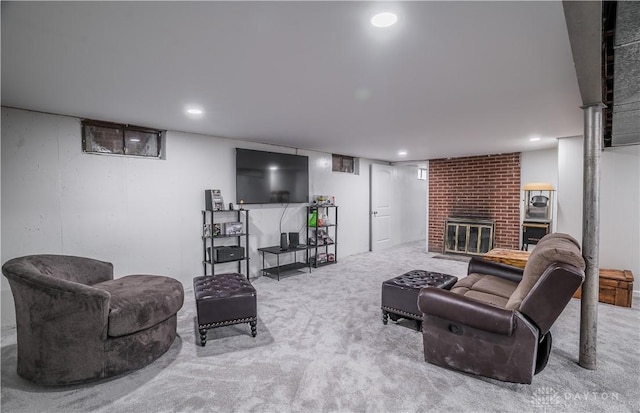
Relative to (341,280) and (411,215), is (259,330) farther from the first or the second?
(411,215)

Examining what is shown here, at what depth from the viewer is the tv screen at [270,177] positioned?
4762 mm

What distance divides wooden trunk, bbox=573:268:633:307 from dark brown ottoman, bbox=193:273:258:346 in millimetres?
4106

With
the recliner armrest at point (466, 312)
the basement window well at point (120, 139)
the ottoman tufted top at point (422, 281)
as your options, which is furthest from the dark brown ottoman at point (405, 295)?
the basement window well at point (120, 139)

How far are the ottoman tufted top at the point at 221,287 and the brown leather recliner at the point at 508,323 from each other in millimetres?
1581

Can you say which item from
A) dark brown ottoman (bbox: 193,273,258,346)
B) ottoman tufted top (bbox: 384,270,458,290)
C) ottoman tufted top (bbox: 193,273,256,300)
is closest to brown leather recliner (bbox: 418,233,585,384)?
ottoman tufted top (bbox: 384,270,458,290)

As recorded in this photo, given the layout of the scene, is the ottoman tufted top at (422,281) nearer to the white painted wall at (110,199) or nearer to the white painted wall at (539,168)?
the white painted wall at (110,199)

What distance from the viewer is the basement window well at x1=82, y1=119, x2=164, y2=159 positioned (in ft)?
11.3

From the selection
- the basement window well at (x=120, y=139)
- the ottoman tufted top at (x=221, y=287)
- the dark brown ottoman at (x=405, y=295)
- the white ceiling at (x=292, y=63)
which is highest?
the white ceiling at (x=292, y=63)

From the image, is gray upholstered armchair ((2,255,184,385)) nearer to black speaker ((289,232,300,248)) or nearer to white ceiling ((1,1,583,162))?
white ceiling ((1,1,583,162))

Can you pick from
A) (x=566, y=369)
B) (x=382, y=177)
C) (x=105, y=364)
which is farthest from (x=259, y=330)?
(x=382, y=177)

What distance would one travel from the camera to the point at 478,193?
6.56 meters

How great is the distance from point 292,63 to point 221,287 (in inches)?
82.4

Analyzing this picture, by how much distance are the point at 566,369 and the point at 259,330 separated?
2502 mm

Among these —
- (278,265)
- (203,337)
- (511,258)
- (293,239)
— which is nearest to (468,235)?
(511,258)
